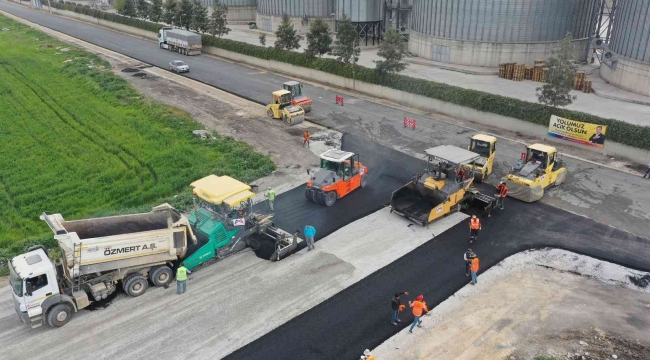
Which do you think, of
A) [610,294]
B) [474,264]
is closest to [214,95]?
[474,264]

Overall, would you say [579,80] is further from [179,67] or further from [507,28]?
[179,67]

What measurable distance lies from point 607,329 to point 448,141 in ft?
59.7

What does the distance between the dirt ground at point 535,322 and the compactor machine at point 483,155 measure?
323 inches

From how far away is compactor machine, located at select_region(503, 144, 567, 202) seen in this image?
2401 centimetres

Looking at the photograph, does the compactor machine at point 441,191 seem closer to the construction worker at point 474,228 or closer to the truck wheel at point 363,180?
the construction worker at point 474,228

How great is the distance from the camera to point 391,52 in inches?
1583

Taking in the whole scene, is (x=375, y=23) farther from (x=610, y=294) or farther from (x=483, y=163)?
(x=610, y=294)

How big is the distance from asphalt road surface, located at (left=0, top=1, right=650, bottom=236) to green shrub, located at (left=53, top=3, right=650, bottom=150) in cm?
207

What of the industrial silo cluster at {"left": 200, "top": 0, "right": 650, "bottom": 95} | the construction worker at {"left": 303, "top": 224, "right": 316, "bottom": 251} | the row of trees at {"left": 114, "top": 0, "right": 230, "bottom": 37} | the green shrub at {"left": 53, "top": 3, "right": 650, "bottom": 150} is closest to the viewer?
the construction worker at {"left": 303, "top": 224, "right": 316, "bottom": 251}

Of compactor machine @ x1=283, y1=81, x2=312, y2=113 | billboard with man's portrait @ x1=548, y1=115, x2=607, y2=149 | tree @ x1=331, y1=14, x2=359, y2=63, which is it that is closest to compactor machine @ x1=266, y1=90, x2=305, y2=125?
compactor machine @ x1=283, y1=81, x2=312, y2=113

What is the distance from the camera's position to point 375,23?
61.6 m

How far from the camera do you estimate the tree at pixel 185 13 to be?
65750mm

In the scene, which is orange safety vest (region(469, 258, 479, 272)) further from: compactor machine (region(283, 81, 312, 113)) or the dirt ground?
compactor machine (region(283, 81, 312, 113))

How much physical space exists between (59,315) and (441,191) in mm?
16047
